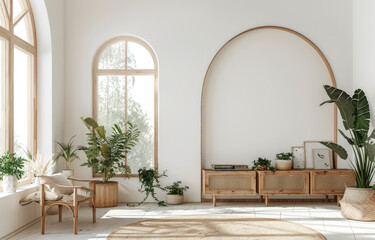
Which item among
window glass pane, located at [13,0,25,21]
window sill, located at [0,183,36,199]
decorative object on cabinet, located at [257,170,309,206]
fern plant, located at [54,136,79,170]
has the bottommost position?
decorative object on cabinet, located at [257,170,309,206]

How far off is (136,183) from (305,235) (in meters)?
3.59

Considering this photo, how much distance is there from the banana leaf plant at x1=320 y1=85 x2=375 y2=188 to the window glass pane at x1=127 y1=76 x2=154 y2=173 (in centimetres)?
324

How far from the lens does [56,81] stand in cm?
777

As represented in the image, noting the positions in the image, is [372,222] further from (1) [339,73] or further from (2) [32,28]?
(2) [32,28]

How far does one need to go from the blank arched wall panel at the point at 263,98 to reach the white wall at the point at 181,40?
245 mm

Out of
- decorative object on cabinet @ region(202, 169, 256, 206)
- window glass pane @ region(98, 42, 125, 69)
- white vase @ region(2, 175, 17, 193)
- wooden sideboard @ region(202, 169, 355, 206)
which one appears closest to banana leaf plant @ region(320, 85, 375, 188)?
wooden sideboard @ region(202, 169, 355, 206)

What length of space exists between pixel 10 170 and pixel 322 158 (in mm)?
5341

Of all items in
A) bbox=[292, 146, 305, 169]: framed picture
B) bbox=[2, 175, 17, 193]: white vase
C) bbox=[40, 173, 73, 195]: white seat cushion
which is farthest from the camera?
bbox=[292, 146, 305, 169]: framed picture

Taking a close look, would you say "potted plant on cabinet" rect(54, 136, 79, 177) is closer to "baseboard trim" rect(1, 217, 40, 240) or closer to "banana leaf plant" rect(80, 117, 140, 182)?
"banana leaf plant" rect(80, 117, 140, 182)

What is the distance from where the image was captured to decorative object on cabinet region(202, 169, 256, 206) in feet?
25.4

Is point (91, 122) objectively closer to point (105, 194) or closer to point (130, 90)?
point (130, 90)

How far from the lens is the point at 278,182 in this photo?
25.3ft

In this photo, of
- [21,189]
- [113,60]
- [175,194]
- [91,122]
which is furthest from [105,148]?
[113,60]

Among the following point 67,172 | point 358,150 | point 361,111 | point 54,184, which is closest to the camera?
point 54,184
